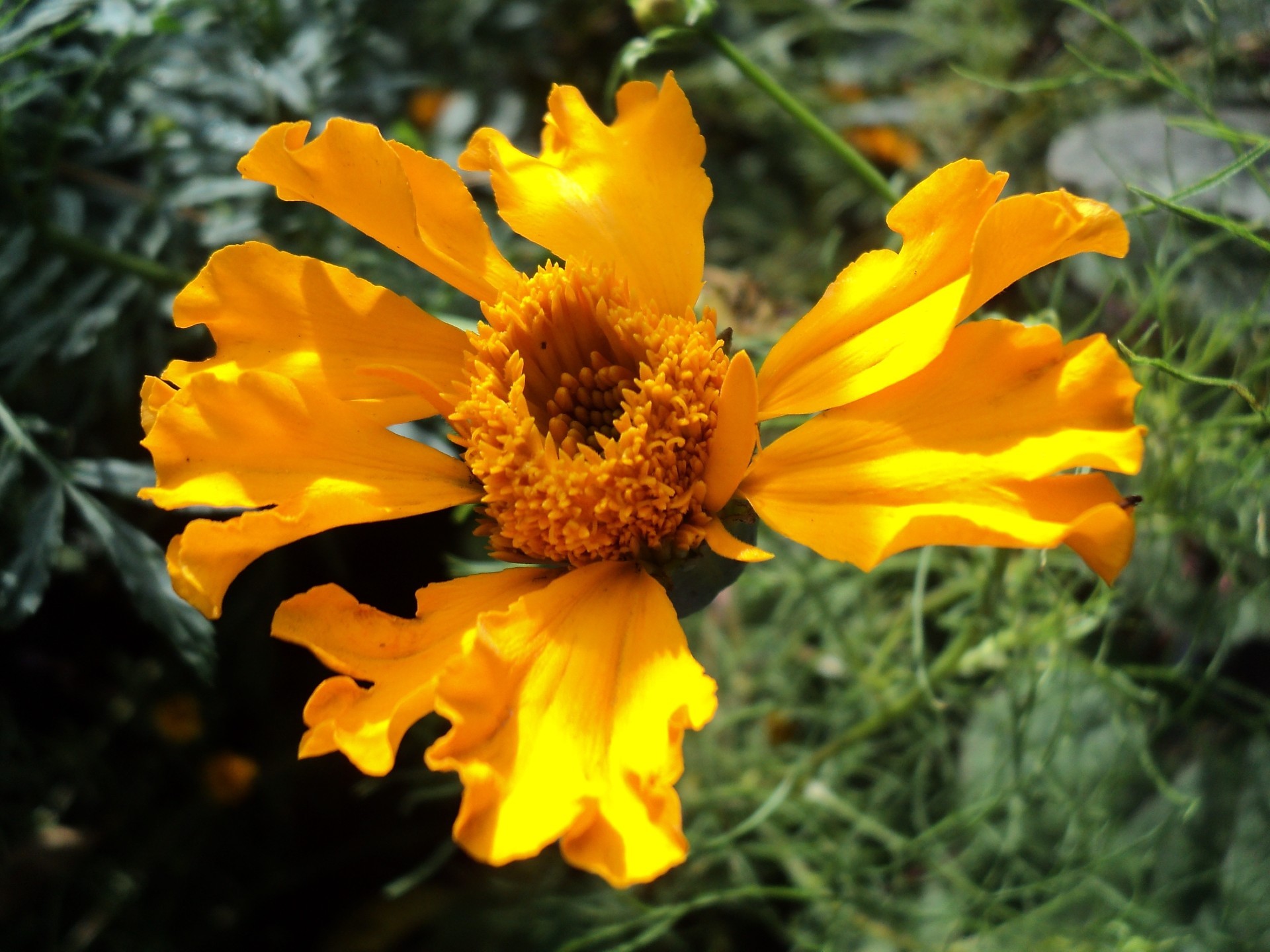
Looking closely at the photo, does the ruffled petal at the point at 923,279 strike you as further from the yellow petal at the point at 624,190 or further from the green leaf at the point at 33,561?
the green leaf at the point at 33,561

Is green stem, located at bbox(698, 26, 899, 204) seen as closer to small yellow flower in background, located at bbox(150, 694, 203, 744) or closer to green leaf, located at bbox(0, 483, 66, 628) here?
green leaf, located at bbox(0, 483, 66, 628)

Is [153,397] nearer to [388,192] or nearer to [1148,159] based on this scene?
[388,192]

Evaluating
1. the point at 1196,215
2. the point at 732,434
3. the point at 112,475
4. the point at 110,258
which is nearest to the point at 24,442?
the point at 112,475

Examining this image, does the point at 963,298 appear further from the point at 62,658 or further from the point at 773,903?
the point at 62,658

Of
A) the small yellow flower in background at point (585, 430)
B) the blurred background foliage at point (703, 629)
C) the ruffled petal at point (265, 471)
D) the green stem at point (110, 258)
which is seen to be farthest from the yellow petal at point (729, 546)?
the green stem at point (110, 258)

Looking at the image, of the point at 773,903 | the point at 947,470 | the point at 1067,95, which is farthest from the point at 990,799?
the point at 1067,95

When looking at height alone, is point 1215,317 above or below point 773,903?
above
